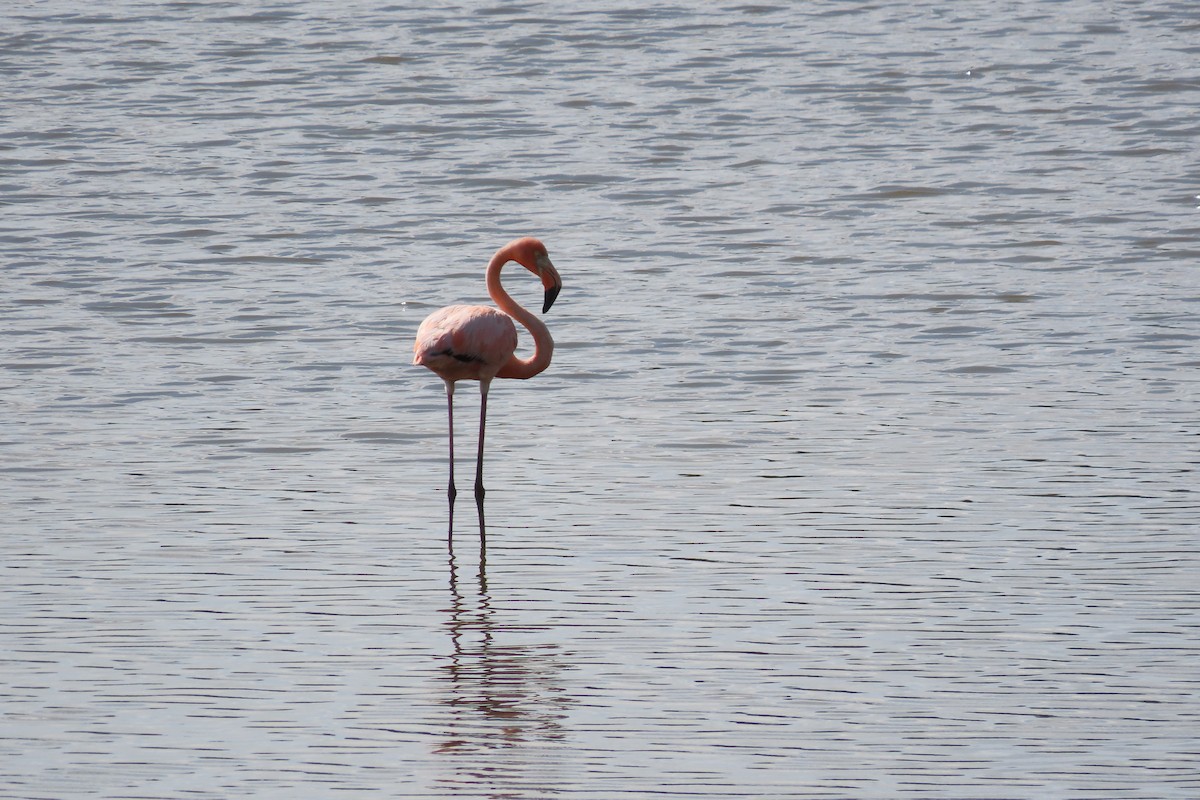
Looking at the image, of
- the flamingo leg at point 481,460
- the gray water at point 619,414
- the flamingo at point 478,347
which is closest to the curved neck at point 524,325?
the flamingo at point 478,347

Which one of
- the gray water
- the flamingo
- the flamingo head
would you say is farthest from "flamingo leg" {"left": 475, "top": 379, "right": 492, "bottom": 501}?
the flamingo head

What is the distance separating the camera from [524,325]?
28.4ft

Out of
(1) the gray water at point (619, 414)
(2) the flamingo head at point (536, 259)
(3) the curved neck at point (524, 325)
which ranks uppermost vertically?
(2) the flamingo head at point (536, 259)

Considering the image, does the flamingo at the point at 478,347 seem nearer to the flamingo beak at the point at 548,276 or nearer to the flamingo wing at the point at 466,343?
the flamingo wing at the point at 466,343

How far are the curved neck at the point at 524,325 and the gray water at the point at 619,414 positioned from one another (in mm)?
359

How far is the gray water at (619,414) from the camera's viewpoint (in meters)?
5.43

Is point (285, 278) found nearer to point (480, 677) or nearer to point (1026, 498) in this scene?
point (1026, 498)

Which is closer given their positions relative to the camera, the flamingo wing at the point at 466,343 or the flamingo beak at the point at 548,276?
the flamingo wing at the point at 466,343

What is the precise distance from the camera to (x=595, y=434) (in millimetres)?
8789

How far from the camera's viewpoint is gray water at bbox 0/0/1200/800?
5434 mm

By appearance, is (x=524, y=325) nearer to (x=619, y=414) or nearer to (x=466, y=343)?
(x=466, y=343)

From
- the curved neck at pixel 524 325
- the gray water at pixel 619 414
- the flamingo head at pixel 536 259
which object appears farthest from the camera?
the flamingo head at pixel 536 259

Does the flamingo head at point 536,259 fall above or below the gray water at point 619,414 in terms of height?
above

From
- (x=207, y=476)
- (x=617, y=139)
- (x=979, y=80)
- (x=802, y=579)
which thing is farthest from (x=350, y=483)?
(x=979, y=80)
